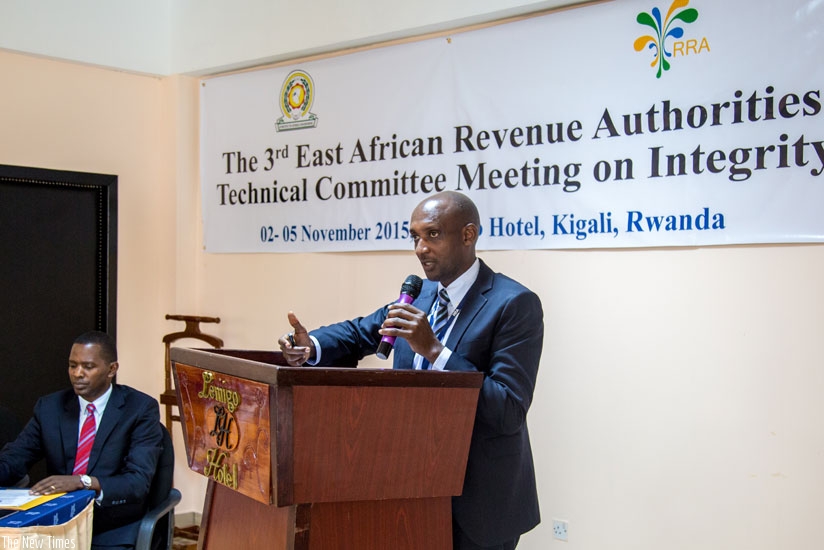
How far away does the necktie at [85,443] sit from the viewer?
11.1ft

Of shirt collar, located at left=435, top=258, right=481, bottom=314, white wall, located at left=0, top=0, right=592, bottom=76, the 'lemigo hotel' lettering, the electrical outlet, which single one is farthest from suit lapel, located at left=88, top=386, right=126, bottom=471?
white wall, located at left=0, top=0, right=592, bottom=76

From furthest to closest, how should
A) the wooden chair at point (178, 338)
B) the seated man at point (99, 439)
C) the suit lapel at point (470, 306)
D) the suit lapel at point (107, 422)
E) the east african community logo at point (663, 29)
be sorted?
the wooden chair at point (178, 338), the east african community logo at point (663, 29), the suit lapel at point (107, 422), the seated man at point (99, 439), the suit lapel at point (470, 306)

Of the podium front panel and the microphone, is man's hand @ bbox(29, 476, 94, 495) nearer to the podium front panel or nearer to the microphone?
the podium front panel

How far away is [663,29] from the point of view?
369cm

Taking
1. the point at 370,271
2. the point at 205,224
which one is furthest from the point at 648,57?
the point at 205,224

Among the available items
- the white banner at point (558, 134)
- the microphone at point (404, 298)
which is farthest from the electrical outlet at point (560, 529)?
the microphone at point (404, 298)

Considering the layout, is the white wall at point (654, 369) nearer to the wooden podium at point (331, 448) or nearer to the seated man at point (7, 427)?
the seated man at point (7, 427)

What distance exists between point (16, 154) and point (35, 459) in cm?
224

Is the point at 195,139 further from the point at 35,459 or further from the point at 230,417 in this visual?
the point at 230,417

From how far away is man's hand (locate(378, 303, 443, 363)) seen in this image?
2117 millimetres

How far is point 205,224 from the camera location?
A: 546 cm

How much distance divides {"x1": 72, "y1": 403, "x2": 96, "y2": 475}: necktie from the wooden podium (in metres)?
1.36

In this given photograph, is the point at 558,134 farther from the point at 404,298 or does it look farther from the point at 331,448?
the point at 331,448

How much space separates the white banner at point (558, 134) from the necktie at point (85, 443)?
175cm
